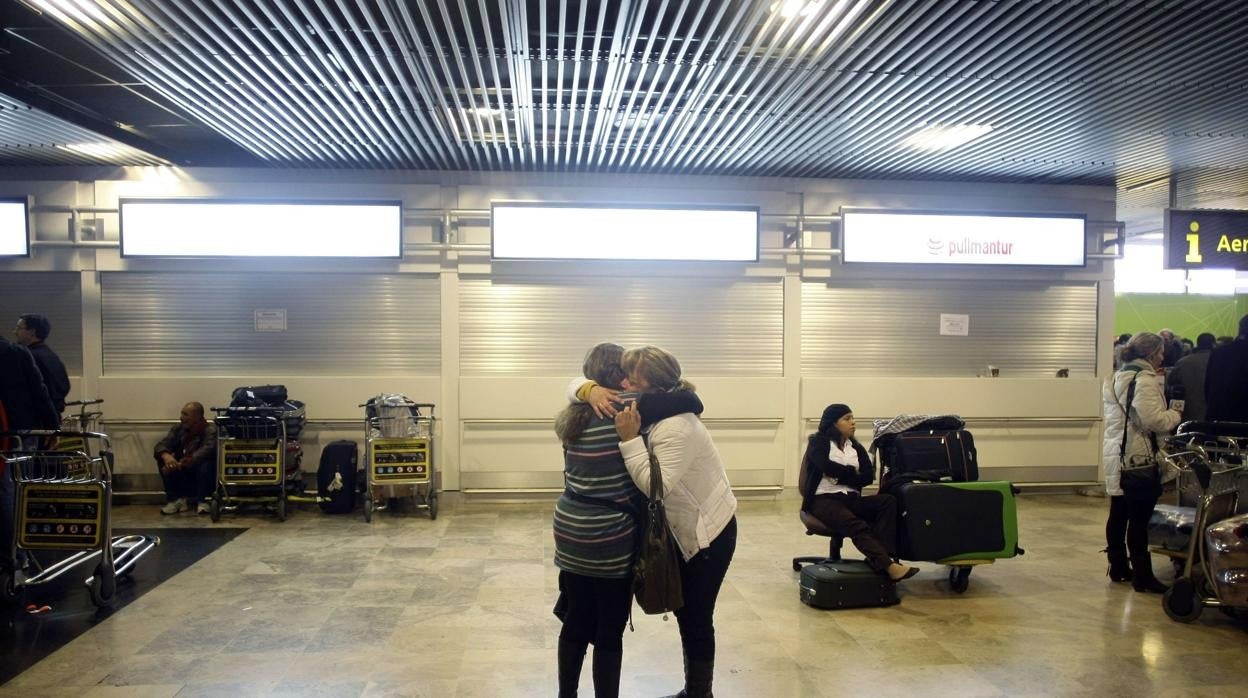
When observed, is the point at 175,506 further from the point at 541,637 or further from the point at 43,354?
the point at 541,637

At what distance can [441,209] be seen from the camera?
820 centimetres

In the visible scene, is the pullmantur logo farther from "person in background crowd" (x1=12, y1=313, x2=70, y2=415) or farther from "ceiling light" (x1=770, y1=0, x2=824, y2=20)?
"person in background crowd" (x1=12, y1=313, x2=70, y2=415)

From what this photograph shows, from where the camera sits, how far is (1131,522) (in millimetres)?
5359

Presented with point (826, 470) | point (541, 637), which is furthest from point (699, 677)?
point (826, 470)

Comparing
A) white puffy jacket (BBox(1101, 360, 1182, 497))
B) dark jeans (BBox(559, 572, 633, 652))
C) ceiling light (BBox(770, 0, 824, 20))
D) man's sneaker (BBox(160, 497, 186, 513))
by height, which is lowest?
man's sneaker (BBox(160, 497, 186, 513))

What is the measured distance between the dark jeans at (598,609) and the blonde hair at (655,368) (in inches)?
27.8

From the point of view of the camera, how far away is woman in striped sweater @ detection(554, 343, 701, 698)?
2918 millimetres

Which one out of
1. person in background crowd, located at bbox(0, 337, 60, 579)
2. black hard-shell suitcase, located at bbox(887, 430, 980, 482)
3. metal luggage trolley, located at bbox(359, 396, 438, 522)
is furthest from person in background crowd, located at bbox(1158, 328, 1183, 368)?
person in background crowd, located at bbox(0, 337, 60, 579)

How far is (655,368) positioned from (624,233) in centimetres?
522

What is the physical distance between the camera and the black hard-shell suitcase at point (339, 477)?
767 cm

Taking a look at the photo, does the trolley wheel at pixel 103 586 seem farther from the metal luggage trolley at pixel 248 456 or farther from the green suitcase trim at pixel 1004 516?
the green suitcase trim at pixel 1004 516

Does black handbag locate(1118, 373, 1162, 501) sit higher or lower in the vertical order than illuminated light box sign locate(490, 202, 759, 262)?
lower

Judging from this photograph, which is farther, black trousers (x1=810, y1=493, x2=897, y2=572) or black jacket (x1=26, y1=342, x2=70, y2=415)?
black jacket (x1=26, y1=342, x2=70, y2=415)

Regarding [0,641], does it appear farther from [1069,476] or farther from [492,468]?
[1069,476]
